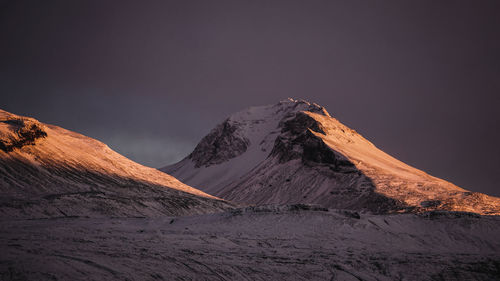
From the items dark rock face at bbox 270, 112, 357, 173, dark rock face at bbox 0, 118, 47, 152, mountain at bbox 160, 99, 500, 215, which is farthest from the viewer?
dark rock face at bbox 270, 112, 357, 173

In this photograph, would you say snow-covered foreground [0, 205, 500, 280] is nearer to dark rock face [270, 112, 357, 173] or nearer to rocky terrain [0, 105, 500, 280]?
rocky terrain [0, 105, 500, 280]

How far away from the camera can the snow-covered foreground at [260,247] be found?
12375 mm

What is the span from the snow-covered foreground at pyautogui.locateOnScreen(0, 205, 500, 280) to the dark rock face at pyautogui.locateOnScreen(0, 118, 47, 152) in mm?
40392

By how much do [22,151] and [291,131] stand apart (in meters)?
146

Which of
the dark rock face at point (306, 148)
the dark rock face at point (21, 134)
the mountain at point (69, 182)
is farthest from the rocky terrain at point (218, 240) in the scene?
the dark rock face at point (306, 148)

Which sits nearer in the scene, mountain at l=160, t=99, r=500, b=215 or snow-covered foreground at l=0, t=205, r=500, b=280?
snow-covered foreground at l=0, t=205, r=500, b=280

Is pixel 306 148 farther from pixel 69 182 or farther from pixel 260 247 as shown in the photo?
pixel 260 247

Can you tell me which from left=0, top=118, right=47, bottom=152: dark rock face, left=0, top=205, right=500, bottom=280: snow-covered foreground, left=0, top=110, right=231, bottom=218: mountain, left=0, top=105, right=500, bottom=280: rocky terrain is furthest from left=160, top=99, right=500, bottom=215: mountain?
left=0, top=118, right=47, bottom=152: dark rock face

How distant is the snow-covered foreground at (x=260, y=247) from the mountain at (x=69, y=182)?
55.9 ft

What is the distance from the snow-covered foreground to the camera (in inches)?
487

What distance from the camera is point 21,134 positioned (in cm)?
5788

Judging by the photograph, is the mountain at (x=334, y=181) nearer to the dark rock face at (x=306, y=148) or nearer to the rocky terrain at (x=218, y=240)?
the dark rock face at (x=306, y=148)

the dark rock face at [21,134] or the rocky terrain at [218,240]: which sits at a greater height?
the dark rock face at [21,134]

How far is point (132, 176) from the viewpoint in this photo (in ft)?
236
